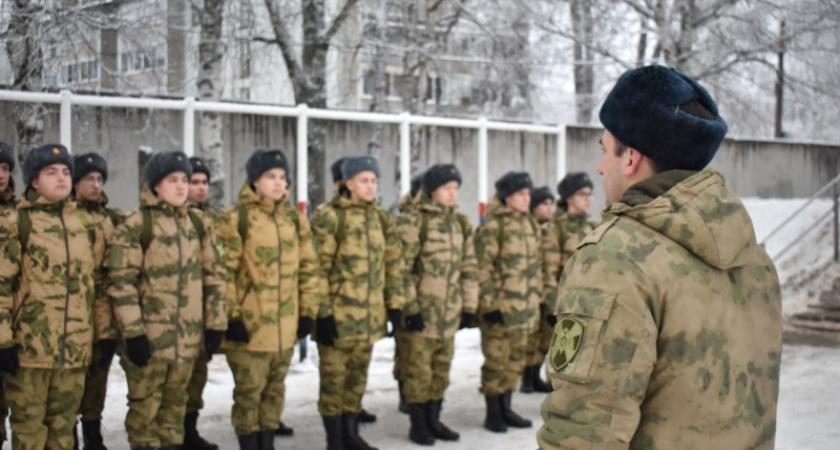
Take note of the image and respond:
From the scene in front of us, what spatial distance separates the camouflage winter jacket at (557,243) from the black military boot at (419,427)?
217 centimetres

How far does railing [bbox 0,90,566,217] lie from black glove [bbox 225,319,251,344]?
2.51 meters

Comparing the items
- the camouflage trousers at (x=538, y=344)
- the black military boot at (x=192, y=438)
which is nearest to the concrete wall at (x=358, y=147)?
the camouflage trousers at (x=538, y=344)

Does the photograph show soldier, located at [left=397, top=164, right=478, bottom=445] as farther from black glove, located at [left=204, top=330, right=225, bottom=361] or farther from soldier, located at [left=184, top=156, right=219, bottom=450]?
black glove, located at [left=204, top=330, right=225, bottom=361]

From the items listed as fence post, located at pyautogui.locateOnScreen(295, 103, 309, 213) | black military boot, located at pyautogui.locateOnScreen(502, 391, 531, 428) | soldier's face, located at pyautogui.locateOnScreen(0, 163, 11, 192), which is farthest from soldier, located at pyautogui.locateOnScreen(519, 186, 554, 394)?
soldier's face, located at pyautogui.locateOnScreen(0, 163, 11, 192)

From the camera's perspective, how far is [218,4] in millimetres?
10773

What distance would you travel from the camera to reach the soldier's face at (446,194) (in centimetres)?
699

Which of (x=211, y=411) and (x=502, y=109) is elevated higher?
(x=502, y=109)

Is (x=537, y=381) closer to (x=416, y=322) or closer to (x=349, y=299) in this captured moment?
(x=416, y=322)

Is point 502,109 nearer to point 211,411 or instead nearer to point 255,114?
point 255,114

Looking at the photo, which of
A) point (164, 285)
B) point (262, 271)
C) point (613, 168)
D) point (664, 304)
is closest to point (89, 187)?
point (164, 285)

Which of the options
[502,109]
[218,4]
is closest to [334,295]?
[218,4]

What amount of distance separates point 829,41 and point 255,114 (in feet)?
29.2

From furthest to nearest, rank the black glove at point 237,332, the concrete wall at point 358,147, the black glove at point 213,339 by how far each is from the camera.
Result: the concrete wall at point 358,147 < the black glove at point 237,332 < the black glove at point 213,339

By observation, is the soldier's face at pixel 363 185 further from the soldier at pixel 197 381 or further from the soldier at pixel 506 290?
the soldier at pixel 506 290
